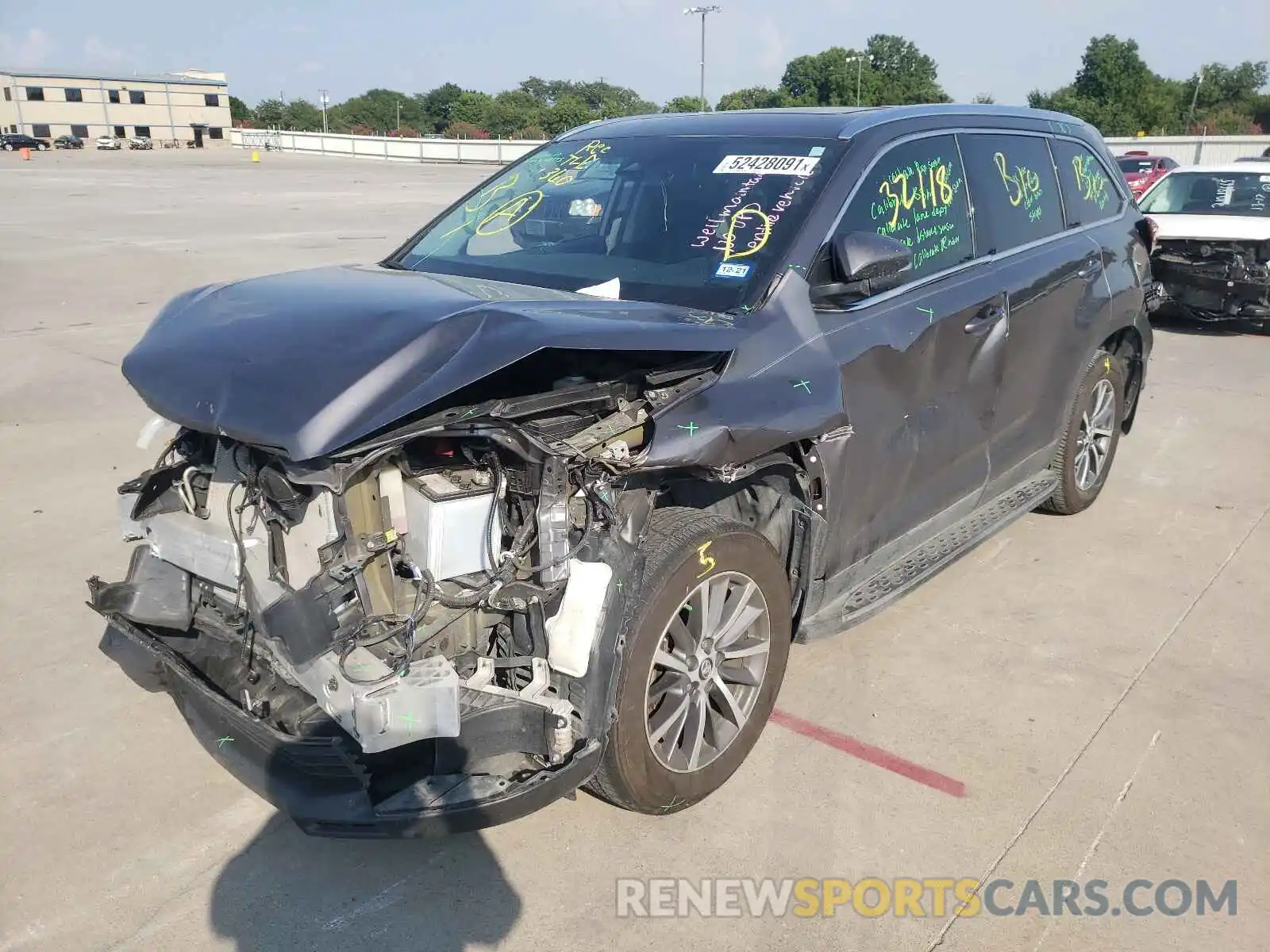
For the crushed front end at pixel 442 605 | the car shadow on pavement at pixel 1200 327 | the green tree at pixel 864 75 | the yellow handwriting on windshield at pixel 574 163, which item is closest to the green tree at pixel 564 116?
the green tree at pixel 864 75

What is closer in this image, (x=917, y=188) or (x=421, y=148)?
(x=917, y=188)

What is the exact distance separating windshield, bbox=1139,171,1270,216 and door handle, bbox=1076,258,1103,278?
7.34m

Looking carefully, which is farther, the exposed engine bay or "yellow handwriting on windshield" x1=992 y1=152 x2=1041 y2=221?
the exposed engine bay

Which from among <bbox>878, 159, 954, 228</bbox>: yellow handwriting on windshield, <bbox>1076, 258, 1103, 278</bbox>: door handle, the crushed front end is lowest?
the crushed front end

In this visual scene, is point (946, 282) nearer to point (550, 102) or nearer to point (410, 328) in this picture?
point (410, 328)

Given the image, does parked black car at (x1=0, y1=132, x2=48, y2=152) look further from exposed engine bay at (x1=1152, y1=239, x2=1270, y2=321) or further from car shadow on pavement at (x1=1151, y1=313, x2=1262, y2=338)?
exposed engine bay at (x1=1152, y1=239, x2=1270, y2=321)

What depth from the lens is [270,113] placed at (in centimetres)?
12294

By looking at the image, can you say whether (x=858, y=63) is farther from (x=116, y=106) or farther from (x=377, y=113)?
(x=116, y=106)

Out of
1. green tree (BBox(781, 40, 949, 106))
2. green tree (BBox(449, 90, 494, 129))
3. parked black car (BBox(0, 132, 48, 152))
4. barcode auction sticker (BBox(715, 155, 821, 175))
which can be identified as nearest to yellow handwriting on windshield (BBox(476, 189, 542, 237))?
barcode auction sticker (BBox(715, 155, 821, 175))

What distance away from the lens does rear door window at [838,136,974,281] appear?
3541 millimetres

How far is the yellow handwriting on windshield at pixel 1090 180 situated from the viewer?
5.08m

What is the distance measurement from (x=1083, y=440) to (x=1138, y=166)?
21.2 metres

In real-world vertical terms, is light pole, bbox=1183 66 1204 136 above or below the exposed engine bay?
above

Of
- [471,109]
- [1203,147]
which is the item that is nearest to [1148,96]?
[1203,147]
